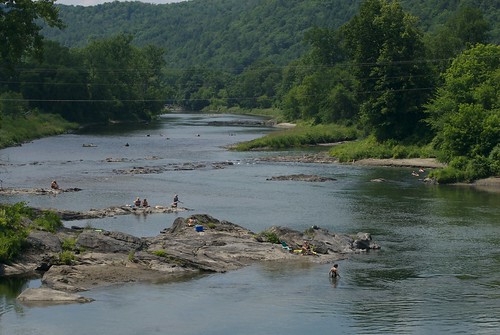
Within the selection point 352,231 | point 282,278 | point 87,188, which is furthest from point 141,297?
point 87,188

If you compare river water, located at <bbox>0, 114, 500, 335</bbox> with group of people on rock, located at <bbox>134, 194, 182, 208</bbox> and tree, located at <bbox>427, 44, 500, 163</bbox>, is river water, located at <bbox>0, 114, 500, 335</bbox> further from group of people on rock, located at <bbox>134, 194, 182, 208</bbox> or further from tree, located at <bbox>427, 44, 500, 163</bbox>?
tree, located at <bbox>427, 44, 500, 163</bbox>

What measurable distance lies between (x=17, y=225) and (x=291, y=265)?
17.0m

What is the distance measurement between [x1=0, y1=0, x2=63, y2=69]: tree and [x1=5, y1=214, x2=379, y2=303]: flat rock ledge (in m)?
14.8

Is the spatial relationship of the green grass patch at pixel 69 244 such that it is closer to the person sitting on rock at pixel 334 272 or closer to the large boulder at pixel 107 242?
the large boulder at pixel 107 242

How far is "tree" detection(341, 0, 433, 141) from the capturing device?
124m

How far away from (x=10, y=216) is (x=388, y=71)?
73233 mm

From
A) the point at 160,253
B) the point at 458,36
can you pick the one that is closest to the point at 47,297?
the point at 160,253

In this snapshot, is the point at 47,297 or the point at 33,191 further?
the point at 33,191

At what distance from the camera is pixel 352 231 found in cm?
7094

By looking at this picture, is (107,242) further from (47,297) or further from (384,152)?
(384,152)

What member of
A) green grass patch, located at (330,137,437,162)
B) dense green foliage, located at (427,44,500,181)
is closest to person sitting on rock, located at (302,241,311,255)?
dense green foliage, located at (427,44,500,181)

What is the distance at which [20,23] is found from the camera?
68.8 metres

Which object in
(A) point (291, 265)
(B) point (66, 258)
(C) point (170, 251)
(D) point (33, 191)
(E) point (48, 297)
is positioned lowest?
(A) point (291, 265)

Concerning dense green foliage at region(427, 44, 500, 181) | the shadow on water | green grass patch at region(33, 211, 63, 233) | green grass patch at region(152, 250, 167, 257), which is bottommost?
the shadow on water
